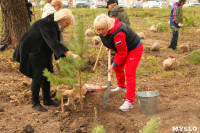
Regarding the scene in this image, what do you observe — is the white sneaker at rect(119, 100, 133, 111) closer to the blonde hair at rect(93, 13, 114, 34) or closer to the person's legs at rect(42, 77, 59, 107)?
the person's legs at rect(42, 77, 59, 107)

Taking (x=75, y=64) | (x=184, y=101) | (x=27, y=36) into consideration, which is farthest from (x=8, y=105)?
(x=184, y=101)

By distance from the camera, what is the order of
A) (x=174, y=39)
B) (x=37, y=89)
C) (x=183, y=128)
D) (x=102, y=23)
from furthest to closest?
(x=174, y=39) < (x=37, y=89) < (x=102, y=23) < (x=183, y=128)

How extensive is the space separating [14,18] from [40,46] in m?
3.05

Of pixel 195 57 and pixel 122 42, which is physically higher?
pixel 122 42

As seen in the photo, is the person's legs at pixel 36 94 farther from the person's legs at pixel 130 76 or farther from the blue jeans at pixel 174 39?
the blue jeans at pixel 174 39

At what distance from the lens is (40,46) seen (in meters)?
3.12

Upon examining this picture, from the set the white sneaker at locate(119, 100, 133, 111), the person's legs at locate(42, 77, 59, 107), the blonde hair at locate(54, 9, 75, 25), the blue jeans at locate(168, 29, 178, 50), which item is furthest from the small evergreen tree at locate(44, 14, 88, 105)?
the blue jeans at locate(168, 29, 178, 50)

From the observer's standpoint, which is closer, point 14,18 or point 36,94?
point 36,94

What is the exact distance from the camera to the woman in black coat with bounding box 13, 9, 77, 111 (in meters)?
2.93

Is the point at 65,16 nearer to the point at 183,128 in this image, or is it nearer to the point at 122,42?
the point at 122,42

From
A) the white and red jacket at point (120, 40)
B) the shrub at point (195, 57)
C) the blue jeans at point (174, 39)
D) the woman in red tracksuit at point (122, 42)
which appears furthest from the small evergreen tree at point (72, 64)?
the blue jeans at point (174, 39)

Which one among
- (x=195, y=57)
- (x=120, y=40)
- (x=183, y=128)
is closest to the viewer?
(x=183, y=128)

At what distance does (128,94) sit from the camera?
131 inches

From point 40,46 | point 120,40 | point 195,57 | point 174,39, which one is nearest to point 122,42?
point 120,40
